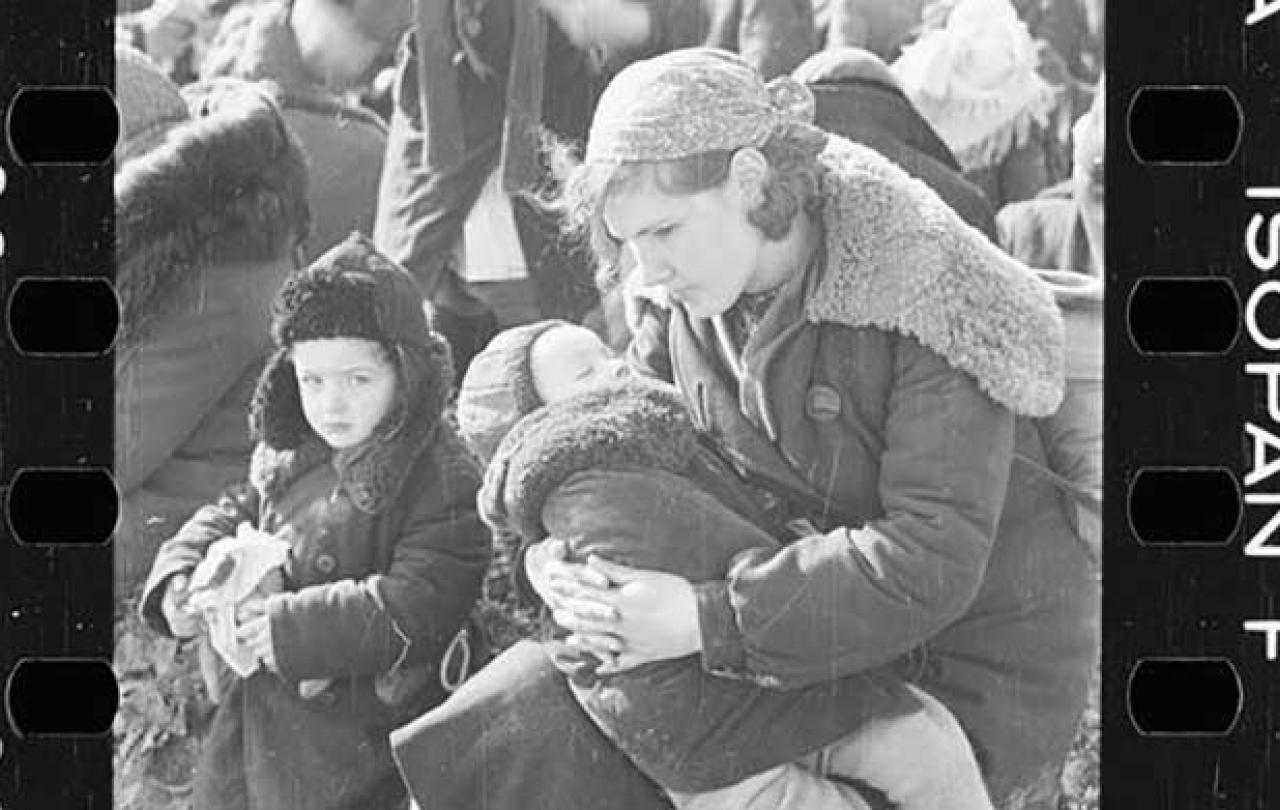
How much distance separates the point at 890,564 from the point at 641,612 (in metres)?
0.19

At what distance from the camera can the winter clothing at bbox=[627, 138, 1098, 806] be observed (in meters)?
2.86

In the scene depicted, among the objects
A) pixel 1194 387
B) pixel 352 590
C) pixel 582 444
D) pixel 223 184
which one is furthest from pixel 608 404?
pixel 1194 387

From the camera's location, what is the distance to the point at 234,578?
9.57ft

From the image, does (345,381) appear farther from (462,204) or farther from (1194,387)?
(1194,387)

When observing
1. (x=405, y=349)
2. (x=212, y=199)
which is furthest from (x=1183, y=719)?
(x=212, y=199)

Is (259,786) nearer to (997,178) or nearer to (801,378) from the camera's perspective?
(801,378)

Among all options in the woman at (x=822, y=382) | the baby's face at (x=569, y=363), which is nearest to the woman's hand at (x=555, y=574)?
the woman at (x=822, y=382)

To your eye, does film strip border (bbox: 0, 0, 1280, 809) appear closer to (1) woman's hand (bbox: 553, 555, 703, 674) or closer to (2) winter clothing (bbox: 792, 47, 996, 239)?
(2) winter clothing (bbox: 792, 47, 996, 239)

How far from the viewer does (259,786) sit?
2.93 metres

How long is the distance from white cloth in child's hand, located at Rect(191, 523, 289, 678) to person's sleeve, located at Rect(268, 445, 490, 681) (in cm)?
3

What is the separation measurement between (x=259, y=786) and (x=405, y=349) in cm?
36

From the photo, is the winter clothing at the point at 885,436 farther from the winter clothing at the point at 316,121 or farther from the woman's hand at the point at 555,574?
the winter clothing at the point at 316,121

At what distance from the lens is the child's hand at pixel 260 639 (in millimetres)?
2912

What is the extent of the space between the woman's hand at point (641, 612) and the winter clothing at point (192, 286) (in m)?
0.30
